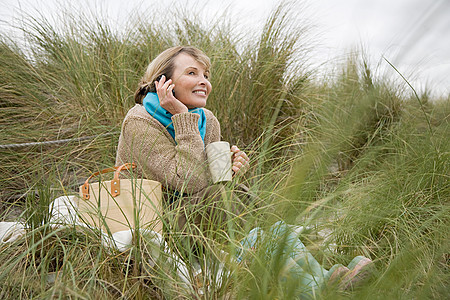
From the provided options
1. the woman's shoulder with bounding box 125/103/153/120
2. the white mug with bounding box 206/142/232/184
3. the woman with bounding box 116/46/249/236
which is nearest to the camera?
the white mug with bounding box 206/142/232/184

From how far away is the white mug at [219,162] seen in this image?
1.65 meters

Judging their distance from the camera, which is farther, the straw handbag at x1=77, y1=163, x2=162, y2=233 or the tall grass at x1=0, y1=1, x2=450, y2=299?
the tall grass at x1=0, y1=1, x2=450, y2=299

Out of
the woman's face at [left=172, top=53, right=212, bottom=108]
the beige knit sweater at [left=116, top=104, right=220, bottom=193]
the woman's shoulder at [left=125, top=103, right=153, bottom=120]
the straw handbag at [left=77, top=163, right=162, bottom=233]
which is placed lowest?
the straw handbag at [left=77, top=163, right=162, bottom=233]

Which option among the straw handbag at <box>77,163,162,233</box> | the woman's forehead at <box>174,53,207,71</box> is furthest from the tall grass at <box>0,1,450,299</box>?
the woman's forehead at <box>174,53,207,71</box>

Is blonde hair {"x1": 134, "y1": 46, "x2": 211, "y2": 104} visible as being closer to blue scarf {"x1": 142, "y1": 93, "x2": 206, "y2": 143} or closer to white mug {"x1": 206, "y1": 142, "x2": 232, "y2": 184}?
blue scarf {"x1": 142, "y1": 93, "x2": 206, "y2": 143}

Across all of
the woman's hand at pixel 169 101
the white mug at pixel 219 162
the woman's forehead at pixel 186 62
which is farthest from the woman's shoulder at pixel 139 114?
the white mug at pixel 219 162

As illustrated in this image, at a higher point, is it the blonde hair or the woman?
the blonde hair

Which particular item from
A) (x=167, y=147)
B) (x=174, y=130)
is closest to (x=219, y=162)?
(x=167, y=147)

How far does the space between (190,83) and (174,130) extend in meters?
0.29

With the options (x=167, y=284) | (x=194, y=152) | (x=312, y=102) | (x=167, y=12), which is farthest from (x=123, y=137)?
(x=167, y=12)

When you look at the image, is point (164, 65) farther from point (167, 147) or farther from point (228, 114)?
point (228, 114)

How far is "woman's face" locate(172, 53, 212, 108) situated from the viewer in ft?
7.14

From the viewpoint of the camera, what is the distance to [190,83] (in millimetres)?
2176

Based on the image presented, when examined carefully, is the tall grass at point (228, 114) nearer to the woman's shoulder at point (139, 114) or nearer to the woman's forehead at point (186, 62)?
the woman's shoulder at point (139, 114)
